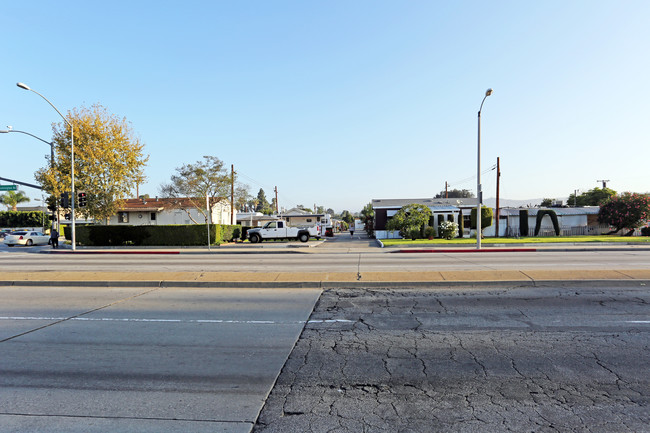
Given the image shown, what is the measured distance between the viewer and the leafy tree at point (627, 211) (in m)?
36.4

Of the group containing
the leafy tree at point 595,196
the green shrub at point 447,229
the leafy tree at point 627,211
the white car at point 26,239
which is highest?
the leafy tree at point 595,196

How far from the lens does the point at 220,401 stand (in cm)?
385

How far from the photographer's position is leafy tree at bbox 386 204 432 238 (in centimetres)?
3375

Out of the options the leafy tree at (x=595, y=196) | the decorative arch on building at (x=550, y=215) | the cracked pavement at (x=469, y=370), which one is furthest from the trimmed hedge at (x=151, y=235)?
the leafy tree at (x=595, y=196)

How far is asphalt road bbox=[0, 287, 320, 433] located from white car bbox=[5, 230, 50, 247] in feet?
111

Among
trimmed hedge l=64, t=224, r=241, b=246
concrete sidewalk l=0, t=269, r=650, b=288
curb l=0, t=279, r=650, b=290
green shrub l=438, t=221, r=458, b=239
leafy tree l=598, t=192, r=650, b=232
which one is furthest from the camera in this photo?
leafy tree l=598, t=192, r=650, b=232

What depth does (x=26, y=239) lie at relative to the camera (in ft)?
118

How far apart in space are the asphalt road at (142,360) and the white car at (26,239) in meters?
33.7

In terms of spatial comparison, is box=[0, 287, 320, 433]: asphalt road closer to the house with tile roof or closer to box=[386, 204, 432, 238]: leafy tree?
box=[386, 204, 432, 238]: leafy tree

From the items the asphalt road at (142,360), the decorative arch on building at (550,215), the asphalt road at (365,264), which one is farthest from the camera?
the decorative arch on building at (550,215)

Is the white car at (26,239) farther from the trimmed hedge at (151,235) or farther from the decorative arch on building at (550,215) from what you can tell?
the decorative arch on building at (550,215)

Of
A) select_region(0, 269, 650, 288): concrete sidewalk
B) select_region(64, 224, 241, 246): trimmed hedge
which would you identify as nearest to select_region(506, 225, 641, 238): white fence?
select_region(64, 224, 241, 246): trimmed hedge

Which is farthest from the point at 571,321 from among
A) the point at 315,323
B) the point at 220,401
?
the point at 220,401

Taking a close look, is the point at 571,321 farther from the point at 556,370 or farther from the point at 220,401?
the point at 220,401
